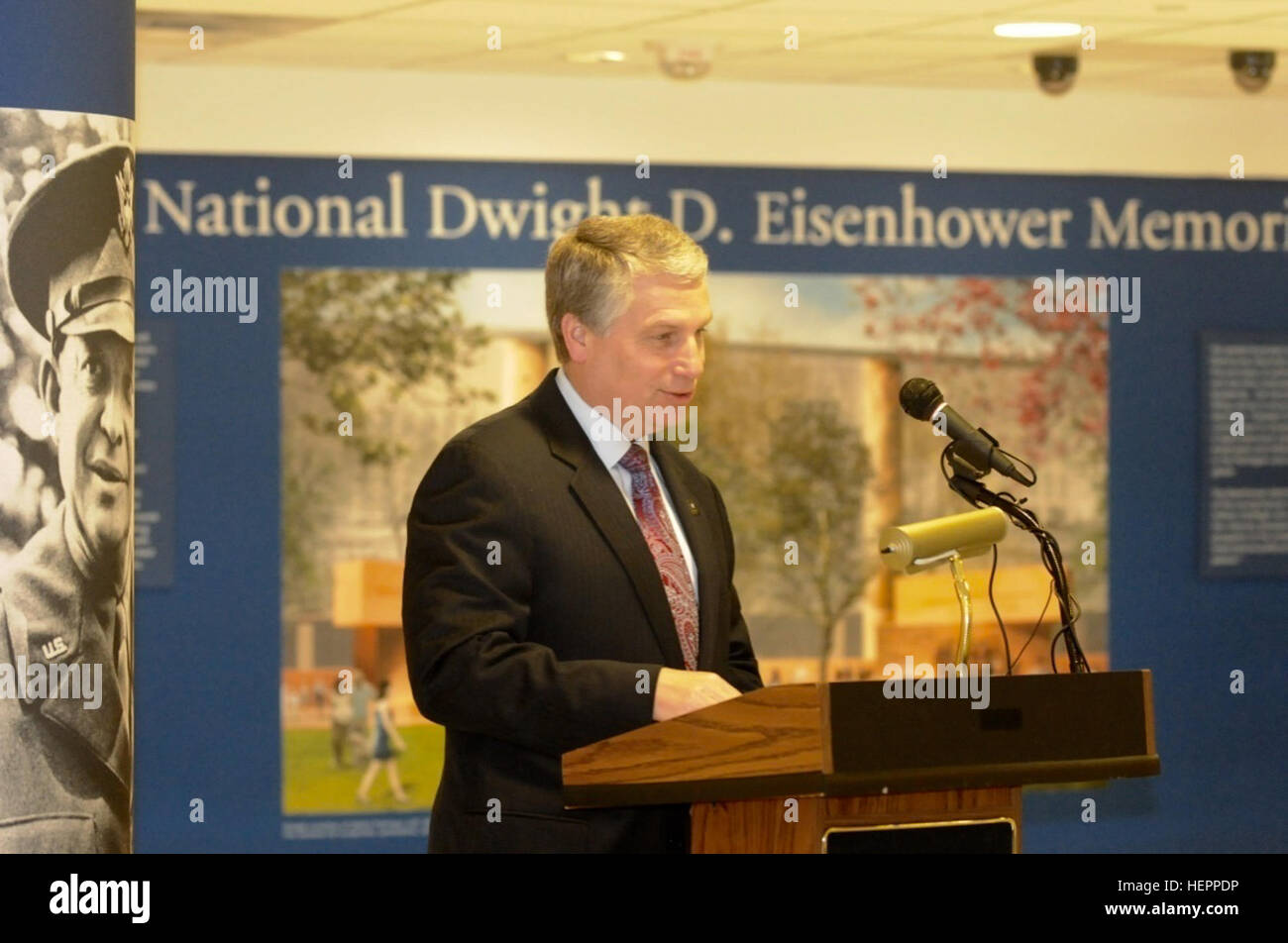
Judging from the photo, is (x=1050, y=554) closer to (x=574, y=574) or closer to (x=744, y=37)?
(x=574, y=574)

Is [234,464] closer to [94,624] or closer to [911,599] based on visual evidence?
[911,599]

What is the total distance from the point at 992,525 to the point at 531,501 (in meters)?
0.71

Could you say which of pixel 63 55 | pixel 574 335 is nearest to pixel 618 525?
pixel 574 335

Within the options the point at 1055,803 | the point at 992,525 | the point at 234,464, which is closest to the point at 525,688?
the point at 992,525

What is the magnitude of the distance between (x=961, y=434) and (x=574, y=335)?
677 mm

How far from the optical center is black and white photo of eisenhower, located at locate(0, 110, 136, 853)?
307 cm

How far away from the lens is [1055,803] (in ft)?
25.3

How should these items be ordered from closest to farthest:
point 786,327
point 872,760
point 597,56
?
point 872,760
point 597,56
point 786,327

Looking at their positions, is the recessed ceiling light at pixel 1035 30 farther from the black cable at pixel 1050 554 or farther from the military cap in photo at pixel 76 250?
the military cap in photo at pixel 76 250

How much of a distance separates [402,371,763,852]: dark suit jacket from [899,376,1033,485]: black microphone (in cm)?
49

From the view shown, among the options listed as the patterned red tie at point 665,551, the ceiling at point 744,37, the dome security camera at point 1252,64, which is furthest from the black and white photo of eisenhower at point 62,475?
the dome security camera at point 1252,64

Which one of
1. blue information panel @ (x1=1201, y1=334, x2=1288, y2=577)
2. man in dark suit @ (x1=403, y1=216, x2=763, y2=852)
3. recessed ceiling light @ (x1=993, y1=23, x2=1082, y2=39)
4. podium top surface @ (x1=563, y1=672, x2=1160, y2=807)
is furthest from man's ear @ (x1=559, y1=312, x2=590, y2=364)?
blue information panel @ (x1=1201, y1=334, x2=1288, y2=577)

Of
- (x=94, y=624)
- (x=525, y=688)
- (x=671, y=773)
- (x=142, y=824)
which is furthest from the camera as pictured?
(x=142, y=824)

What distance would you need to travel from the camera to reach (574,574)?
3068 mm
